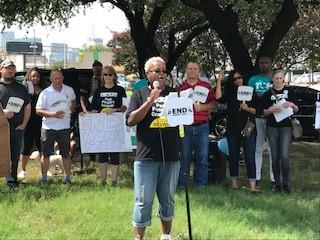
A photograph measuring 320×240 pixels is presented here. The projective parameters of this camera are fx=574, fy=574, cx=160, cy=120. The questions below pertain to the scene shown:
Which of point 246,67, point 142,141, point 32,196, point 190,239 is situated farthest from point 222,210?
point 246,67

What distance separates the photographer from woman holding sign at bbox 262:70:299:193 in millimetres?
8328

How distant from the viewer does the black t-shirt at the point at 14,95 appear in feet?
27.4

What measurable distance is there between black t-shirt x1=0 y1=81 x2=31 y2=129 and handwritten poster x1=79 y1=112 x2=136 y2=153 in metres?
0.91

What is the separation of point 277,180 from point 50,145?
3.47m

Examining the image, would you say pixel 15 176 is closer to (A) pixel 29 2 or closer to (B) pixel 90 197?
(B) pixel 90 197

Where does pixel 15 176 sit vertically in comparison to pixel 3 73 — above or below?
below

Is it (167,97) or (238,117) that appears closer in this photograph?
(167,97)

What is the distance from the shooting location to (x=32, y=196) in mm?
7586

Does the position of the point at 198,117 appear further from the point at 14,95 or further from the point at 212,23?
the point at 212,23

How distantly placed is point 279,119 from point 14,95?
12.8 ft

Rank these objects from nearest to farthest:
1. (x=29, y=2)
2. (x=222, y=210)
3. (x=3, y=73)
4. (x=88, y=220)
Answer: (x=88, y=220) < (x=222, y=210) < (x=3, y=73) < (x=29, y=2)

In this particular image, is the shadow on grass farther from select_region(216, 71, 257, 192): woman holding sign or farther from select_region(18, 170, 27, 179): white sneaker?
select_region(18, 170, 27, 179): white sneaker

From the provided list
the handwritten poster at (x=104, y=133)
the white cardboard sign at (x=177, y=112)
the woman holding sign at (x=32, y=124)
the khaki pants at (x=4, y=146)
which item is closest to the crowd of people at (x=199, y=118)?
the handwritten poster at (x=104, y=133)

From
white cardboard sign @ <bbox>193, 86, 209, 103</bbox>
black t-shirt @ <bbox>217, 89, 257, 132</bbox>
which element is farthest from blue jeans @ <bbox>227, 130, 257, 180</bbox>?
white cardboard sign @ <bbox>193, 86, 209, 103</bbox>
